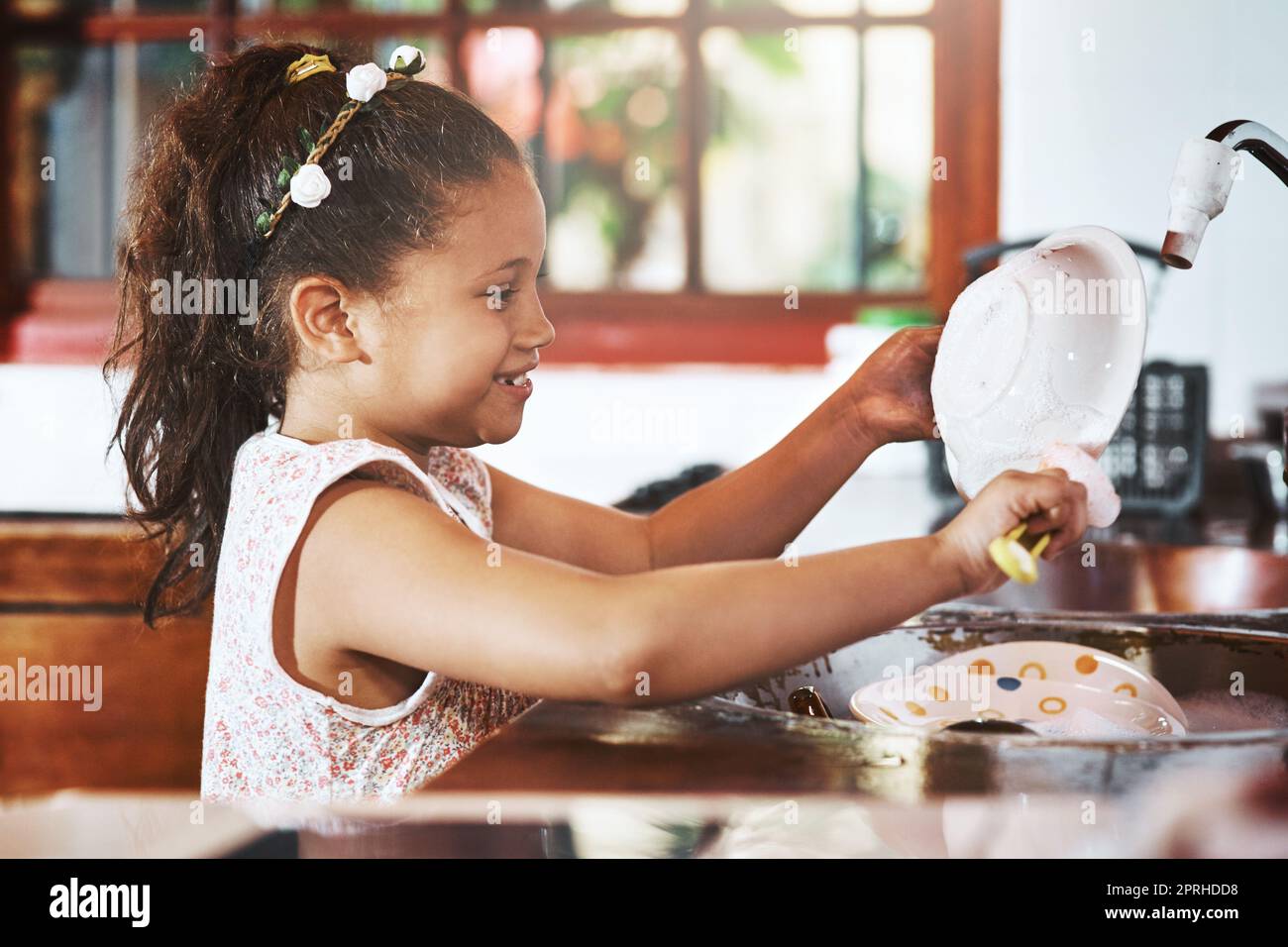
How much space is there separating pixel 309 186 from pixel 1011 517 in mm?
560

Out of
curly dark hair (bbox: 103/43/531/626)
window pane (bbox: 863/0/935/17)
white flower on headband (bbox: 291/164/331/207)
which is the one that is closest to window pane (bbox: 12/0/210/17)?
window pane (bbox: 863/0/935/17)

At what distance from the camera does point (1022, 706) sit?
3.36ft

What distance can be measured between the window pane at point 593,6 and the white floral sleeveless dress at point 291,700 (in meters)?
2.44

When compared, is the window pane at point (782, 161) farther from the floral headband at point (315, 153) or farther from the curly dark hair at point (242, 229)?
the floral headband at point (315, 153)

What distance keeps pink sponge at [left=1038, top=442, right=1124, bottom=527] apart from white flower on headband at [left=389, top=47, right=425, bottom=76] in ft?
2.04

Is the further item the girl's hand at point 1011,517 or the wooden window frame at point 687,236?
the wooden window frame at point 687,236

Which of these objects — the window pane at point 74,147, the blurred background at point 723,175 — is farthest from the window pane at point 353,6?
the window pane at point 74,147

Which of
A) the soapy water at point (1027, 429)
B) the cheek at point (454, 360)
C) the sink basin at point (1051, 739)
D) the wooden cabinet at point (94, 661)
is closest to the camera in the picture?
the sink basin at point (1051, 739)

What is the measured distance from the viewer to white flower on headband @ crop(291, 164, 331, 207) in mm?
973

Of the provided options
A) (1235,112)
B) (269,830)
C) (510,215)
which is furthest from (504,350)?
(1235,112)

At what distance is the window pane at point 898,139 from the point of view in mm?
3148

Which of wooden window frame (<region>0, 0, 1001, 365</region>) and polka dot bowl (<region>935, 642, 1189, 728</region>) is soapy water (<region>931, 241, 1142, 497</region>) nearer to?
polka dot bowl (<region>935, 642, 1189, 728</region>)
